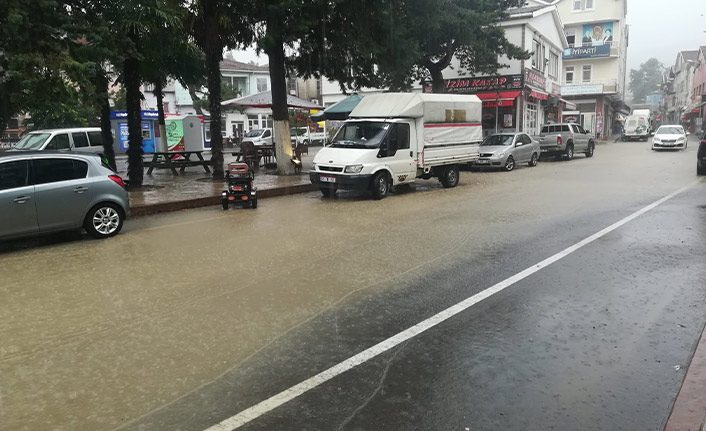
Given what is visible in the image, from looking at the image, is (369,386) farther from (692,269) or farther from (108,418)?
(692,269)

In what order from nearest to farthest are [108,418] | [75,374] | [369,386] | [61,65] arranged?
[108,418] → [369,386] → [75,374] → [61,65]

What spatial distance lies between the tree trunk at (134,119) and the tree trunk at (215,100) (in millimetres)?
2166

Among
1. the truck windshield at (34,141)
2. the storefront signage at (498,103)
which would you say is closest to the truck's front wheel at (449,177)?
the truck windshield at (34,141)

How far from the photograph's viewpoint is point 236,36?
59.9ft

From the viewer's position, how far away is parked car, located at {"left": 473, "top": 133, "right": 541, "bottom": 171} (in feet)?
72.8

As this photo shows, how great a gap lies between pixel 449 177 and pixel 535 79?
74.2 feet

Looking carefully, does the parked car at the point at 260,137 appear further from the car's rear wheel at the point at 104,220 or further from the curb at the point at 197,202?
the car's rear wheel at the point at 104,220

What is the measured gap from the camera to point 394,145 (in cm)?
1423

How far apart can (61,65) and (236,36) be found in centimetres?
841

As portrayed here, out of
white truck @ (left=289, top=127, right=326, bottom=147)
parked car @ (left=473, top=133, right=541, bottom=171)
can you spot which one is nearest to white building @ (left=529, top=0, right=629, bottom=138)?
white truck @ (left=289, top=127, right=326, bottom=147)

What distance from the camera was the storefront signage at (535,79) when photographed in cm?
3312

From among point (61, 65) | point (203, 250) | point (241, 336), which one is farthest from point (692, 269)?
point (61, 65)

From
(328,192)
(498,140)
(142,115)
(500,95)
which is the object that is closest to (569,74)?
(500,95)

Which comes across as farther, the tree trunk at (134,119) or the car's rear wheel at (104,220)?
the tree trunk at (134,119)
